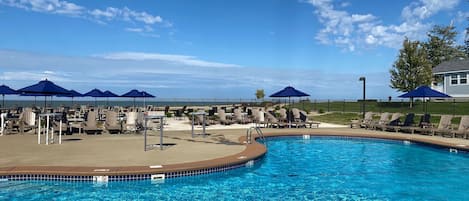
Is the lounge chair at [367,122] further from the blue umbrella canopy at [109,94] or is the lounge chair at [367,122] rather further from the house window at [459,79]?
the house window at [459,79]

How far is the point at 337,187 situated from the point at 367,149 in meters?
5.40

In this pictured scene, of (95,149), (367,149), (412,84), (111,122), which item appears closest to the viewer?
(95,149)

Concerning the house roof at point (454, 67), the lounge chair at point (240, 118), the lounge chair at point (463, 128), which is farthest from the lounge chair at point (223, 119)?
the house roof at point (454, 67)

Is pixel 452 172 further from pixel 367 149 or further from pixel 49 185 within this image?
pixel 49 185

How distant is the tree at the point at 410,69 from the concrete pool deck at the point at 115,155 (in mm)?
23225

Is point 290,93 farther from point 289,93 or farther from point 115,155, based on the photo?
point 115,155

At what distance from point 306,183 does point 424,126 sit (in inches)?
389

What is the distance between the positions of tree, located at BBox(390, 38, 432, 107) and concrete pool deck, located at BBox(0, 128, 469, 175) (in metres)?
23.2

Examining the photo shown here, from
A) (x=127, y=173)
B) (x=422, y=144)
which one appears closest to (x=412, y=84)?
(x=422, y=144)

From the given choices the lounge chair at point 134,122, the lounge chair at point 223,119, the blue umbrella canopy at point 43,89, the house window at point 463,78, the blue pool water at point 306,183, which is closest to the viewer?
the blue pool water at point 306,183

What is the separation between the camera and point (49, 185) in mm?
6430

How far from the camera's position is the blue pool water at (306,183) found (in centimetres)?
627

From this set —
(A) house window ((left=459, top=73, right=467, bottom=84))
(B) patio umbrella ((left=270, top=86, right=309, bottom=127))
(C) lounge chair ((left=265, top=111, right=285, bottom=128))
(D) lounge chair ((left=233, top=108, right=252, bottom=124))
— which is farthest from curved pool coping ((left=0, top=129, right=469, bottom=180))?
(A) house window ((left=459, top=73, right=467, bottom=84))

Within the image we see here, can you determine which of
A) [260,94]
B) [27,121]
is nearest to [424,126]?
[27,121]
